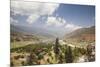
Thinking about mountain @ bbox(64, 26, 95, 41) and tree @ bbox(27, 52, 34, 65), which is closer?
tree @ bbox(27, 52, 34, 65)

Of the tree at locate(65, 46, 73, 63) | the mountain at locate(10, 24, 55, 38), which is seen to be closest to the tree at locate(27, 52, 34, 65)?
the mountain at locate(10, 24, 55, 38)

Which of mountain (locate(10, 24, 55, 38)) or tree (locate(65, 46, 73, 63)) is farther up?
mountain (locate(10, 24, 55, 38))

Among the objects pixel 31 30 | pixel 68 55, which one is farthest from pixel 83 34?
pixel 31 30

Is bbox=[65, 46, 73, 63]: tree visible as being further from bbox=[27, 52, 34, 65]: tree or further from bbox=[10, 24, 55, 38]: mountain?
bbox=[27, 52, 34, 65]: tree

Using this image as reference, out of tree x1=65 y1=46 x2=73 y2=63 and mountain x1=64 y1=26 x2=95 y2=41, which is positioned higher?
A: mountain x1=64 y1=26 x2=95 y2=41

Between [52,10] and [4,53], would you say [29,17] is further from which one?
[4,53]

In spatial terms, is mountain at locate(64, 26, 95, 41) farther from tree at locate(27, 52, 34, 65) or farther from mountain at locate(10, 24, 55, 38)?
tree at locate(27, 52, 34, 65)

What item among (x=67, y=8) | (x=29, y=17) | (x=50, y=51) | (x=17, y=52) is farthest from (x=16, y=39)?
(x=67, y=8)

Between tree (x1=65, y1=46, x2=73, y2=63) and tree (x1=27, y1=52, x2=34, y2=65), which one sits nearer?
tree (x1=27, y1=52, x2=34, y2=65)

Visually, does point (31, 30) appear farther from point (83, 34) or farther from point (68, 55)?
point (83, 34)

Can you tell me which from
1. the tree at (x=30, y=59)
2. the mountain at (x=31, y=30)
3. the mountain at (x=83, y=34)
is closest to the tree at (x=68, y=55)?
the mountain at (x=83, y=34)
